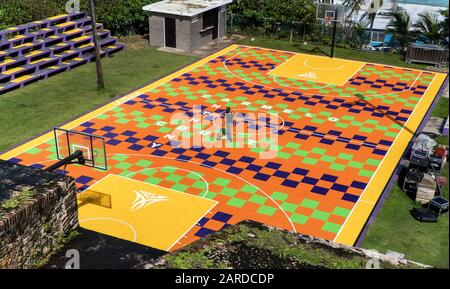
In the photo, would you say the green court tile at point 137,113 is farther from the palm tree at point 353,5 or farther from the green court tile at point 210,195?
the palm tree at point 353,5

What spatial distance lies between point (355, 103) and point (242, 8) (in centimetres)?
1536

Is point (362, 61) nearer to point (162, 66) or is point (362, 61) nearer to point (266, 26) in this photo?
point (266, 26)

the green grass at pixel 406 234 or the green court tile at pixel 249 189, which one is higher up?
the green court tile at pixel 249 189

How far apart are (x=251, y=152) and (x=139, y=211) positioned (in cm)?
592

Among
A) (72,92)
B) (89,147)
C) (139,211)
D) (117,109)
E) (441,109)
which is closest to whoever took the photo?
(89,147)

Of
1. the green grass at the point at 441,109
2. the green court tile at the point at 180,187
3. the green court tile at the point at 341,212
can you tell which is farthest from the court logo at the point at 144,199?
the green grass at the point at 441,109

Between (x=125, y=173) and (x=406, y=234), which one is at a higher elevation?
(x=125, y=173)

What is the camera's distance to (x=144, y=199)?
63.9 feet

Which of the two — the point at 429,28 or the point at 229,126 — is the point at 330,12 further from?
the point at 229,126

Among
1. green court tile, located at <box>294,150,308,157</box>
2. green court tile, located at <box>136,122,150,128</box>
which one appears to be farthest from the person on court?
green court tile, located at <box>136,122,150,128</box>

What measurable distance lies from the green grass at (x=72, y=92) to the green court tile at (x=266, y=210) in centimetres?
1085

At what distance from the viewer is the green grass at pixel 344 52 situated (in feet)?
115

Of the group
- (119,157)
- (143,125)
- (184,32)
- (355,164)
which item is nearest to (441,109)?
(355,164)
